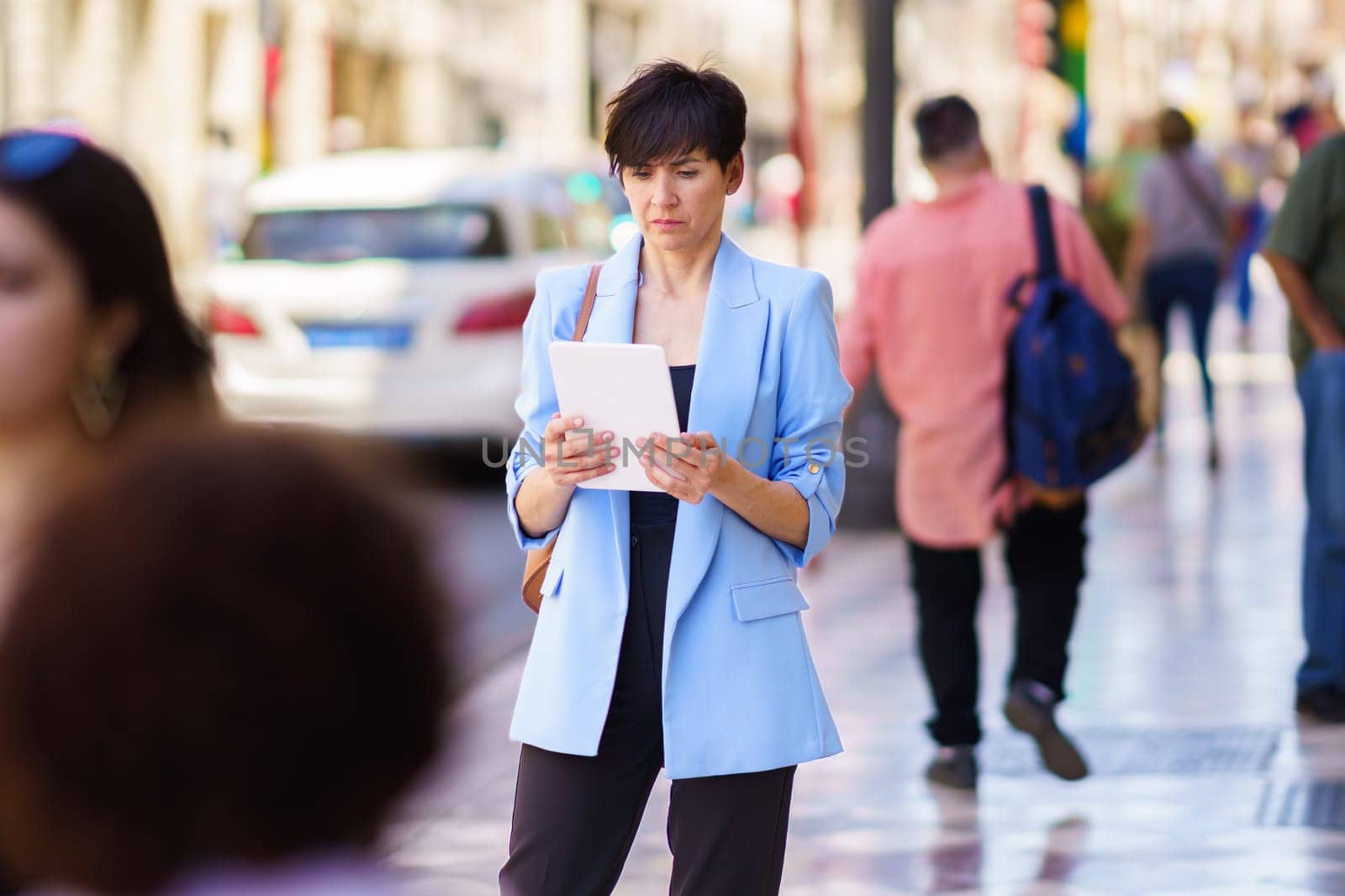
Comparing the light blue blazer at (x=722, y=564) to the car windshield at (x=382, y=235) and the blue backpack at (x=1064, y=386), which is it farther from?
the car windshield at (x=382, y=235)

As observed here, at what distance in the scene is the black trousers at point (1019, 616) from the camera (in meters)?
5.88

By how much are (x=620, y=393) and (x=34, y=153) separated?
1040mm

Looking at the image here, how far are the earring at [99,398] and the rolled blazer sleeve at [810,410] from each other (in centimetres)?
125

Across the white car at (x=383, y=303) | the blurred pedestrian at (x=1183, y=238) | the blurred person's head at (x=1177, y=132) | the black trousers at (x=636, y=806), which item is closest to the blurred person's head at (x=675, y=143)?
the black trousers at (x=636, y=806)

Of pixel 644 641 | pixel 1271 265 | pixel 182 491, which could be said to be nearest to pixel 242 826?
pixel 182 491

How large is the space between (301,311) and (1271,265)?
647 cm

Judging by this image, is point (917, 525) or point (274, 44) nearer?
point (917, 525)

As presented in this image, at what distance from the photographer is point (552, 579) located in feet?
11.2

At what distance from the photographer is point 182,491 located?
131 centimetres

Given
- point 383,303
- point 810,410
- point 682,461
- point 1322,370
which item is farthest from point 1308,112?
point 682,461

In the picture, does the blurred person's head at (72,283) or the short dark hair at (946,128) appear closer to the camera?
the blurred person's head at (72,283)

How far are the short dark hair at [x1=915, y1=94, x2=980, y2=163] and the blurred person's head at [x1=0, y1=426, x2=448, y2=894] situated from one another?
15.3 feet

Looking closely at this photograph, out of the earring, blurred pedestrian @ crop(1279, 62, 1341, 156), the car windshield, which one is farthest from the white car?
the earring

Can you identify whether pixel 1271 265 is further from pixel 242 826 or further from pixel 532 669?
pixel 242 826
